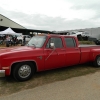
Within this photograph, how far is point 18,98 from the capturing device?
3561 mm

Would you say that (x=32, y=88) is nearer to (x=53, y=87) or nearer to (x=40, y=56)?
(x=53, y=87)

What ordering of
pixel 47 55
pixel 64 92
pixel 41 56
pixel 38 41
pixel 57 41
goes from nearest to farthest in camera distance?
pixel 64 92 < pixel 41 56 < pixel 47 55 < pixel 38 41 < pixel 57 41

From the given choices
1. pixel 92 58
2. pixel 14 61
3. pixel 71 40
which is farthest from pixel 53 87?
pixel 92 58

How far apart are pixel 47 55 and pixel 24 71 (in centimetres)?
106

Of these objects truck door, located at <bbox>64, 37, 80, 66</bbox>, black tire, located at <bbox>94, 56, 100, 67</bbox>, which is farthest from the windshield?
black tire, located at <bbox>94, 56, 100, 67</bbox>

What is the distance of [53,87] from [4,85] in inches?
64.9

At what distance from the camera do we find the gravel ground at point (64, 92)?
362 cm

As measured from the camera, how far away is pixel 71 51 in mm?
5879

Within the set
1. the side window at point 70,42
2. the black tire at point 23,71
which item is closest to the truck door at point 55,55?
the side window at point 70,42

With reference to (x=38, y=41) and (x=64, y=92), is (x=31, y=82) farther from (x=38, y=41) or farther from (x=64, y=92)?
(x=38, y=41)

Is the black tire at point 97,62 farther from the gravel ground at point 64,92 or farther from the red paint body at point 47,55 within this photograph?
the gravel ground at point 64,92

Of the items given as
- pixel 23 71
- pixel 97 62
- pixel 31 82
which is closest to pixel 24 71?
pixel 23 71

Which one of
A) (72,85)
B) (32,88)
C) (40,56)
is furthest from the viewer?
(40,56)

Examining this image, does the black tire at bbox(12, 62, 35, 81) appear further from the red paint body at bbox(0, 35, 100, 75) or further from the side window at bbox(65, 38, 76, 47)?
the side window at bbox(65, 38, 76, 47)
